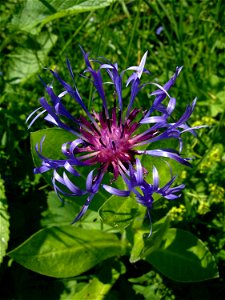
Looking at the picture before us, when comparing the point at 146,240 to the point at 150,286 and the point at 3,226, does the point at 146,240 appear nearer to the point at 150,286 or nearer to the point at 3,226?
the point at 150,286

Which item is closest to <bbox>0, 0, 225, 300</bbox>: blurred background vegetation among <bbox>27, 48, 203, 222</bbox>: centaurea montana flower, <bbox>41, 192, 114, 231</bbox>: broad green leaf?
<bbox>41, 192, 114, 231</bbox>: broad green leaf

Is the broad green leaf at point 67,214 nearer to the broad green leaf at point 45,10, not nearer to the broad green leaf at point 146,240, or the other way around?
the broad green leaf at point 146,240

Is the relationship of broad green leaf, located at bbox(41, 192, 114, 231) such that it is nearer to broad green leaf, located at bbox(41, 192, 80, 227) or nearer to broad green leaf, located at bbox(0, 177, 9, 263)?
broad green leaf, located at bbox(41, 192, 80, 227)

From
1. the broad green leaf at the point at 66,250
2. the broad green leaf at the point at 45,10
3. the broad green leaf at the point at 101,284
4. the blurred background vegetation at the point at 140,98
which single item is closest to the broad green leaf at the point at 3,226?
the blurred background vegetation at the point at 140,98

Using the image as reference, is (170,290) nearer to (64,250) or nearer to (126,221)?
(64,250)

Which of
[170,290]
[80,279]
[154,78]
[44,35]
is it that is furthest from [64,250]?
[44,35]

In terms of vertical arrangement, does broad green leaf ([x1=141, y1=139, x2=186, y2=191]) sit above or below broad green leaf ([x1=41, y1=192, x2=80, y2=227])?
above

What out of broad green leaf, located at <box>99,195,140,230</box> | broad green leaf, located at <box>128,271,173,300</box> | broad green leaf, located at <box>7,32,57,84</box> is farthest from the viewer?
broad green leaf, located at <box>7,32,57,84</box>
